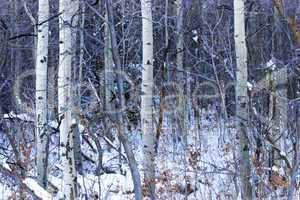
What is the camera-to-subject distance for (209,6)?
13.5m

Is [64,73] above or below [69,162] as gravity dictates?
above

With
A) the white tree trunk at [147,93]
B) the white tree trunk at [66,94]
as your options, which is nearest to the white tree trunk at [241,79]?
the white tree trunk at [147,93]

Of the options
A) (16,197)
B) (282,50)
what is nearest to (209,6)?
(282,50)

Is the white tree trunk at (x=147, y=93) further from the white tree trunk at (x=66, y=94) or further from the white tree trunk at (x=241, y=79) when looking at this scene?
the white tree trunk at (x=66, y=94)

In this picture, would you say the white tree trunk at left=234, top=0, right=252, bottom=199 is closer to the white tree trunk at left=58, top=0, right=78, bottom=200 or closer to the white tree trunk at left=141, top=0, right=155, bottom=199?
the white tree trunk at left=141, top=0, right=155, bottom=199

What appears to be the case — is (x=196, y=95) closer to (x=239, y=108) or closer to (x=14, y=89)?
(x=14, y=89)

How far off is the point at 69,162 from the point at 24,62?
10558mm

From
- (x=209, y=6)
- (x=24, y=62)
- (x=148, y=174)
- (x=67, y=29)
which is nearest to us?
(x=67, y=29)

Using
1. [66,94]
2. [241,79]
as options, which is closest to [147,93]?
[241,79]

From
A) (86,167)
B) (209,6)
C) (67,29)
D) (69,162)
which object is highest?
(209,6)

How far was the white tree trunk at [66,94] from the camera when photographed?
16.2ft

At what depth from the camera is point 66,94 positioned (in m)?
5.04

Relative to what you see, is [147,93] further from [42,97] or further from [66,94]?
[66,94]

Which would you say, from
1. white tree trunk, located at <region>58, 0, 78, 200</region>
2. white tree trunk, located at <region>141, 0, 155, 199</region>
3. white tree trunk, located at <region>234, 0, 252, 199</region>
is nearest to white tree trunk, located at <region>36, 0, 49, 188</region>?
white tree trunk, located at <region>141, 0, 155, 199</region>
